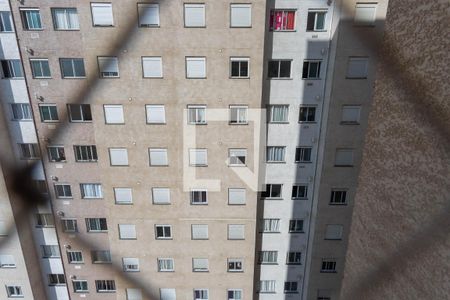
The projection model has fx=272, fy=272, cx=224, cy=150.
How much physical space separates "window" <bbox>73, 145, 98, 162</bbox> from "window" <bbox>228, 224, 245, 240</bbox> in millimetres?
3312

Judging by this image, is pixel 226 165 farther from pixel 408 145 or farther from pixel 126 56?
pixel 408 145

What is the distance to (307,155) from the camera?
5.80 meters

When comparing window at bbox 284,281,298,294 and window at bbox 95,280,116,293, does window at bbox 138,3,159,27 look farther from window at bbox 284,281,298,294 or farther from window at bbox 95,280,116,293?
window at bbox 284,281,298,294

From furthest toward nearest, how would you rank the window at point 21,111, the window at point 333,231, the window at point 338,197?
the window at point 333,231 < the window at point 338,197 < the window at point 21,111

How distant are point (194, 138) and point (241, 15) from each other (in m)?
2.38

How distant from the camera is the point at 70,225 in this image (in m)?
6.31

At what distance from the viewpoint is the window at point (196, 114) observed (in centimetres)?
522

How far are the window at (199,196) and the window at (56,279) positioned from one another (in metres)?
4.13

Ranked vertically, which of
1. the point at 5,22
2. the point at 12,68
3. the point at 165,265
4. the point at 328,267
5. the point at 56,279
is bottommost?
the point at 56,279

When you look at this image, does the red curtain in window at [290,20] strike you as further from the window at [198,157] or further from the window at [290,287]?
the window at [290,287]

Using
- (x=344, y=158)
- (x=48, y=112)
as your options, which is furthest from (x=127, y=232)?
(x=344, y=158)

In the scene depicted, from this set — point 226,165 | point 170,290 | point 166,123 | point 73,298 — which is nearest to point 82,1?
point 166,123

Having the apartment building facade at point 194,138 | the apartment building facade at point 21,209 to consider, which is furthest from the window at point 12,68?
the apartment building facade at point 194,138

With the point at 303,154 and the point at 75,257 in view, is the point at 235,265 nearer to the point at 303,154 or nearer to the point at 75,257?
the point at 303,154
